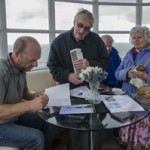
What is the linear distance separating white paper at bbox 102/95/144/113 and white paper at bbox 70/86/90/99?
0.53 feet

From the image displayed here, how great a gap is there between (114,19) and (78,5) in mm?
820

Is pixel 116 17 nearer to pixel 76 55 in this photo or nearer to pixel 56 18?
pixel 56 18

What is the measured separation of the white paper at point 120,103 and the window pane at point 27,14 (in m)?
2.30

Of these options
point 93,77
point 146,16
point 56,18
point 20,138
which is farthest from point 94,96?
point 146,16

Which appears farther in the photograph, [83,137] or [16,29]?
[16,29]

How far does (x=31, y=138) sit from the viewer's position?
4.87 ft

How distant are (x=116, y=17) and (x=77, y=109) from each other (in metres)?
3.51

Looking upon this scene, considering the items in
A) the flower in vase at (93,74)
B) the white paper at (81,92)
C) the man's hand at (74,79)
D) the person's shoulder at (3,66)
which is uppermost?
the person's shoulder at (3,66)

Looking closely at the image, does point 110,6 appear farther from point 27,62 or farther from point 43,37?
point 27,62

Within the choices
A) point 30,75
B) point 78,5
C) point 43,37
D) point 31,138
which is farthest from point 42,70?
point 31,138

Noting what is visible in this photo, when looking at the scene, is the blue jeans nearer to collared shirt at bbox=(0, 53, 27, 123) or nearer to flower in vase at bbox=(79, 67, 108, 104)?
collared shirt at bbox=(0, 53, 27, 123)

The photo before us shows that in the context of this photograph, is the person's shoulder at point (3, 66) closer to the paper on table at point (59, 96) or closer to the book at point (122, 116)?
the paper on table at point (59, 96)

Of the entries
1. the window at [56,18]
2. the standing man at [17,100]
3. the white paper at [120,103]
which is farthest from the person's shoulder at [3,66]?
the window at [56,18]

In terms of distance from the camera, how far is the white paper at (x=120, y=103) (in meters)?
1.54
